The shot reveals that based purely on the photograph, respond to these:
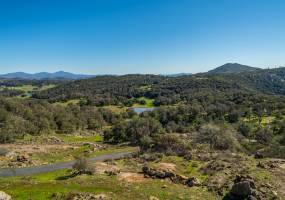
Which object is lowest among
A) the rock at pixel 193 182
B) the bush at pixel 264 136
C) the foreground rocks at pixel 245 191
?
the bush at pixel 264 136

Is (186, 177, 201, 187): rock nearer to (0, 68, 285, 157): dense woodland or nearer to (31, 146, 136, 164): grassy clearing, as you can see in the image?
(0, 68, 285, 157): dense woodland

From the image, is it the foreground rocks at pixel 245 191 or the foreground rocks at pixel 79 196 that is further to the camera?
the foreground rocks at pixel 79 196

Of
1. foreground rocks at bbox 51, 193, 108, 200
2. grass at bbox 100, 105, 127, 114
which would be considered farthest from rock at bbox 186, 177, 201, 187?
grass at bbox 100, 105, 127, 114

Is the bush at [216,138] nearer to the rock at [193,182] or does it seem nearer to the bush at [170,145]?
the bush at [170,145]

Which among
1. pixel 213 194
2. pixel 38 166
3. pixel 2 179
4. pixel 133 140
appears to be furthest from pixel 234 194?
pixel 133 140

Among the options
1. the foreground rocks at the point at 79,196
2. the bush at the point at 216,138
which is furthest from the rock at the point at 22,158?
the bush at the point at 216,138

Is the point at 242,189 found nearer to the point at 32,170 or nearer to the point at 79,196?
the point at 79,196

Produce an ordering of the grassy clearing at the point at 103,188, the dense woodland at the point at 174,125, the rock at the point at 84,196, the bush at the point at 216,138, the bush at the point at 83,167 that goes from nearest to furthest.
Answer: the rock at the point at 84,196, the grassy clearing at the point at 103,188, the bush at the point at 83,167, the bush at the point at 216,138, the dense woodland at the point at 174,125
